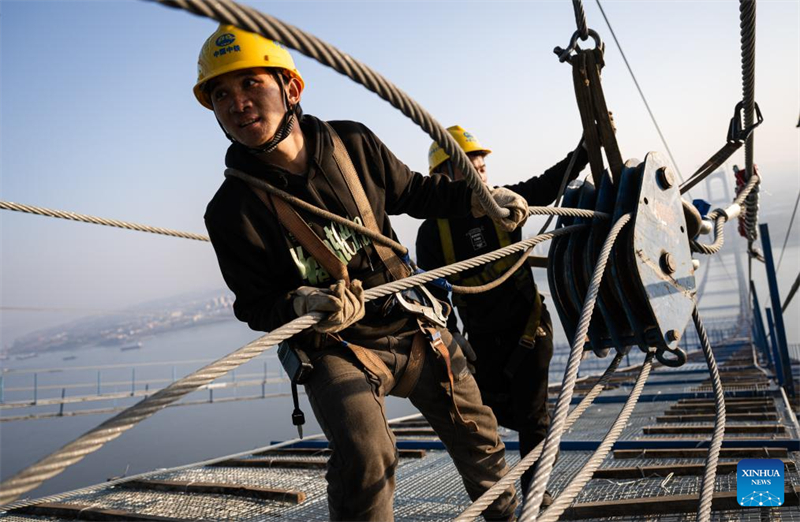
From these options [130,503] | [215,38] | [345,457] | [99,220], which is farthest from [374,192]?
[130,503]

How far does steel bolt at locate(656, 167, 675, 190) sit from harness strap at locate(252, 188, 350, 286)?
136 centimetres

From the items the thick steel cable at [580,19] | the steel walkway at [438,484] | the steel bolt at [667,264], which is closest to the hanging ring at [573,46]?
the thick steel cable at [580,19]

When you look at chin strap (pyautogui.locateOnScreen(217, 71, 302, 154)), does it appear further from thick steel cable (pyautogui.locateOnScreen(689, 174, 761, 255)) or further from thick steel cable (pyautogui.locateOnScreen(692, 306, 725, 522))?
thick steel cable (pyautogui.locateOnScreen(689, 174, 761, 255))

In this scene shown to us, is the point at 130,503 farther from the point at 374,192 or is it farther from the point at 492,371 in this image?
the point at 374,192

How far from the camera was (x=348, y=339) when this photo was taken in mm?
1842

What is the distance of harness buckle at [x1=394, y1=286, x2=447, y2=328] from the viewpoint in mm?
1905

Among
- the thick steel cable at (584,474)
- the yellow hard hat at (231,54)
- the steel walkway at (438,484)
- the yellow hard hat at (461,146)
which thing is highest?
the yellow hard hat at (461,146)

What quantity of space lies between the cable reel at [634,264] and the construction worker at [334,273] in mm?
497

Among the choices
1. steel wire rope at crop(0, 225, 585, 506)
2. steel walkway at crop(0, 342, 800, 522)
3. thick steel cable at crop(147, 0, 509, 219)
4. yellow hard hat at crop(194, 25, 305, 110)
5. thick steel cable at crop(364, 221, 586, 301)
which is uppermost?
yellow hard hat at crop(194, 25, 305, 110)

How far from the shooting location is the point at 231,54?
175 centimetres

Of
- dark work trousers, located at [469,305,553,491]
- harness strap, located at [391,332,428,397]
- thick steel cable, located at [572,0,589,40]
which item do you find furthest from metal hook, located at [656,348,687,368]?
thick steel cable, located at [572,0,589,40]

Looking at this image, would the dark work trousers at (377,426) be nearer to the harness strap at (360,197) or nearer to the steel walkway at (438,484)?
the harness strap at (360,197)

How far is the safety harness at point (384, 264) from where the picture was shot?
1.74 m

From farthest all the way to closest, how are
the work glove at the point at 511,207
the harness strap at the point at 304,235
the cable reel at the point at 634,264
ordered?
the cable reel at the point at 634,264
the work glove at the point at 511,207
the harness strap at the point at 304,235
